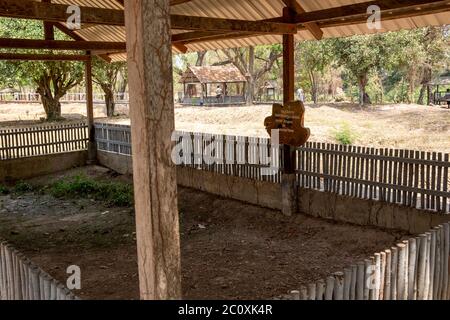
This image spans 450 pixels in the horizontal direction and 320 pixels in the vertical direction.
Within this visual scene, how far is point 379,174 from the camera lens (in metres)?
9.13

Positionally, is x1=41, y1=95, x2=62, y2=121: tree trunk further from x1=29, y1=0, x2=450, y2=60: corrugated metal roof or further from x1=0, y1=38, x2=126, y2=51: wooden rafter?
x1=0, y1=38, x2=126, y2=51: wooden rafter

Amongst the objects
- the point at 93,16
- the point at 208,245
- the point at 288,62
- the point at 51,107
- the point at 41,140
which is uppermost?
the point at 93,16

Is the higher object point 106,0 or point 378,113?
point 106,0

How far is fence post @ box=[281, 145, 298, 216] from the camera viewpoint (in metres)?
10.4

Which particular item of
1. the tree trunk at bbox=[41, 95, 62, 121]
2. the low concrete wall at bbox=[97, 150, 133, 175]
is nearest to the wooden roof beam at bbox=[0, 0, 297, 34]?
the low concrete wall at bbox=[97, 150, 133, 175]

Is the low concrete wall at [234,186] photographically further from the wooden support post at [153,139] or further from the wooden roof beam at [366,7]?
the wooden support post at [153,139]

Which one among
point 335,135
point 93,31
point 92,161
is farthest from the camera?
point 335,135

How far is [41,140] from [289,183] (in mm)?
9793

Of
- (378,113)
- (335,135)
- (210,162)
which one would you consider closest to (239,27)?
(210,162)

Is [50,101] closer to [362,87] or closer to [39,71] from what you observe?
[39,71]

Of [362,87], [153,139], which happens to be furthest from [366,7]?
[362,87]
